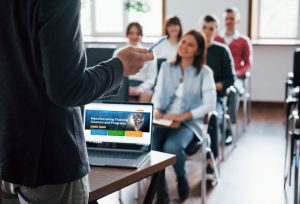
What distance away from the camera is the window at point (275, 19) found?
6.69m

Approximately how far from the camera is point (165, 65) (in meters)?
3.74

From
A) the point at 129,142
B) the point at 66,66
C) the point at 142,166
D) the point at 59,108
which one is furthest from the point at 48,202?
the point at 129,142

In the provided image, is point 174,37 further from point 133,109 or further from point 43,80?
point 43,80

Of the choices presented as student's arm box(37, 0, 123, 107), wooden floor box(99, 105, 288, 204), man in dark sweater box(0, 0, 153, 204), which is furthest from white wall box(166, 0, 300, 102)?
student's arm box(37, 0, 123, 107)

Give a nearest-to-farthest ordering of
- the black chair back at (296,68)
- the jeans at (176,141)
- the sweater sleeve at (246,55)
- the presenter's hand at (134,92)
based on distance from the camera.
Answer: the jeans at (176,141) < the black chair back at (296,68) < the presenter's hand at (134,92) < the sweater sleeve at (246,55)

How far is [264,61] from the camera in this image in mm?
6637

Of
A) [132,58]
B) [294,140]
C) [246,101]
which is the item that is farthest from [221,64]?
[132,58]

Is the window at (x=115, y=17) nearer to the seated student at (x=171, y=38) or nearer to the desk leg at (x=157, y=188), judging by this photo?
the seated student at (x=171, y=38)

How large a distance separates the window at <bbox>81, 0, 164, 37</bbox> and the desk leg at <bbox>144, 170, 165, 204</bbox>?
555cm

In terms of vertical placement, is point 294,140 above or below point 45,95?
below

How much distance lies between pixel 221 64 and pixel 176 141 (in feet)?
4.43

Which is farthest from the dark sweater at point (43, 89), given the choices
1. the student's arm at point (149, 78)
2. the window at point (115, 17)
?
the window at point (115, 17)

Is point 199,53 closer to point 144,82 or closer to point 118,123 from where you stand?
point 144,82

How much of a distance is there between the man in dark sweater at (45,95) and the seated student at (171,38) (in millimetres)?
4028
